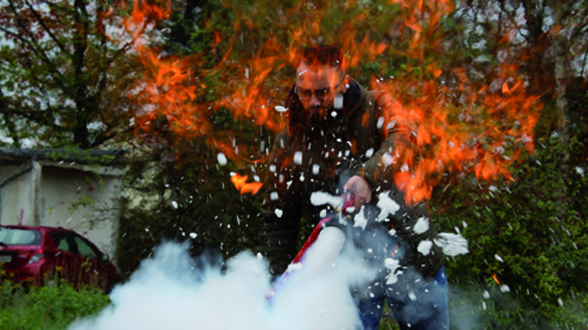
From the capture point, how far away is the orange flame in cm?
554

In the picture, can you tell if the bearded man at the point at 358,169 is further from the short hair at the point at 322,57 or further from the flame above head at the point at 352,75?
the flame above head at the point at 352,75

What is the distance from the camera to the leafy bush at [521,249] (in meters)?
4.81

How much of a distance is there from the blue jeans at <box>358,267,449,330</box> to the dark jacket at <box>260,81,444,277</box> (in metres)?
0.09

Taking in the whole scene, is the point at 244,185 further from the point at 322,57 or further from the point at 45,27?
the point at 45,27

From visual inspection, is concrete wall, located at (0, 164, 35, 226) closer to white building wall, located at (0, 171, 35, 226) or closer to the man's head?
white building wall, located at (0, 171, 35, 226)

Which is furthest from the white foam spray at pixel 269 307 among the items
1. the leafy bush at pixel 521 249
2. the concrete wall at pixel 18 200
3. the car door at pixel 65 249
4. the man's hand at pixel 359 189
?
the concrete wall at pixel 18 200

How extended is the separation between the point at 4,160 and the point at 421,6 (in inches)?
409

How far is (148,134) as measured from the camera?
6.58 metres

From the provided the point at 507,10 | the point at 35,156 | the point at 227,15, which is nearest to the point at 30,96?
the point at 35,156

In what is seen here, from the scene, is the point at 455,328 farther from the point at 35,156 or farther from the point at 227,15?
the point at 35,156

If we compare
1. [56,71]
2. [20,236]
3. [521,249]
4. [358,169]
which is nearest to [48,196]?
[56,71]

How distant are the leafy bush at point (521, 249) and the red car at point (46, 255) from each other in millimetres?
4668

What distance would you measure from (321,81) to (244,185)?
350 cm

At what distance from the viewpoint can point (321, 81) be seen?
88.4 inches
